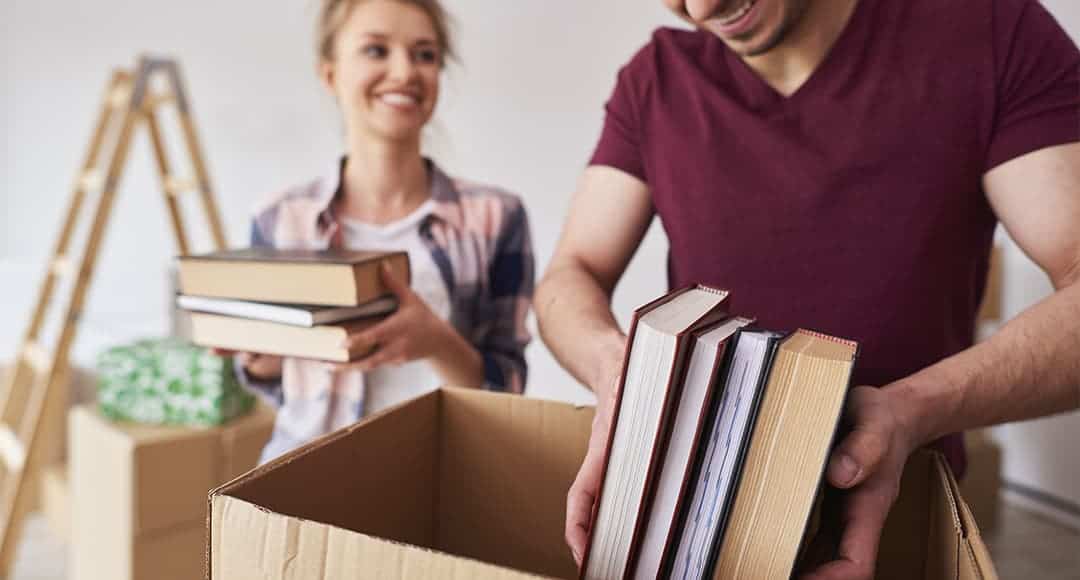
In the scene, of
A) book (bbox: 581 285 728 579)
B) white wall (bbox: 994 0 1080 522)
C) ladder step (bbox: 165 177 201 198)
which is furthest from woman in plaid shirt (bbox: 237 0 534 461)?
white wall (bbox: 994 0 1080 522)

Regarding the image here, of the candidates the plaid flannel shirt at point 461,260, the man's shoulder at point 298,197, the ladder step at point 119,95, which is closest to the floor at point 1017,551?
the ladder step at point 119,95

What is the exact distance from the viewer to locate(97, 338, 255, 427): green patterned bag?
2.16 metres

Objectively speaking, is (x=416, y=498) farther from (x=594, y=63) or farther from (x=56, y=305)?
(x=56, y=305)

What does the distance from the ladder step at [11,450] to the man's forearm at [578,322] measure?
186 cm

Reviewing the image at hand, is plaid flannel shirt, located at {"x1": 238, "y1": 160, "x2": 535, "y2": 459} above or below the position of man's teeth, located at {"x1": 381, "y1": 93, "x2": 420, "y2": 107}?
below

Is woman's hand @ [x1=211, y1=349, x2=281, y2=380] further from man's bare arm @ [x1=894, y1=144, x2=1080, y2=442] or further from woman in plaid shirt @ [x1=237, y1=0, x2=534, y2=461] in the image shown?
man's bare arm @ [x1=894, y1=144, x2=1080, y2=442]

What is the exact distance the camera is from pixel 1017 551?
2291 mm

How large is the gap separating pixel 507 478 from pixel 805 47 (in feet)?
1.79

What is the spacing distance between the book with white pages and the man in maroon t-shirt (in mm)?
269

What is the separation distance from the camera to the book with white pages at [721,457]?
Answer: 0.49 m

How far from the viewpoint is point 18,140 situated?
3.20 meters

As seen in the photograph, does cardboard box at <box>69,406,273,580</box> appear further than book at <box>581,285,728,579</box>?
Yes

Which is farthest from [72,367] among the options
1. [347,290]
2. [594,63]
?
[347,290]

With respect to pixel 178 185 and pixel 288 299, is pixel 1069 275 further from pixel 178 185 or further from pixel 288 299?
pixel 178 185
